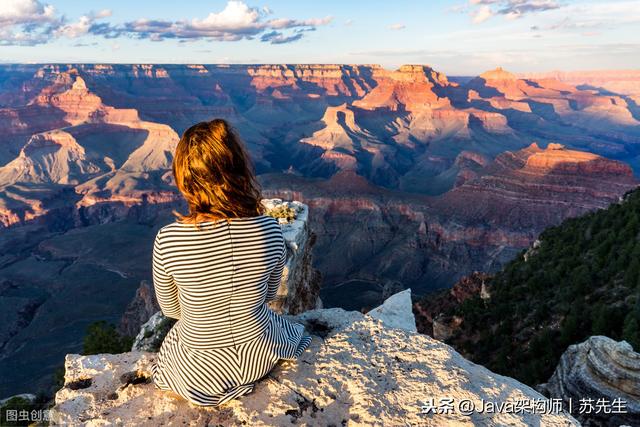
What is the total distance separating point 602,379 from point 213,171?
376 inches

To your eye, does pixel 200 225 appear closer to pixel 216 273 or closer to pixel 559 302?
pixel 216 273

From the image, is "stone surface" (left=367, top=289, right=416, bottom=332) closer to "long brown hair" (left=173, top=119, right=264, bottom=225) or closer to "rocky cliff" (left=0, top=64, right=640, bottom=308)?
"long brown hair" (left=173, top=119, right=264, bottom=225)

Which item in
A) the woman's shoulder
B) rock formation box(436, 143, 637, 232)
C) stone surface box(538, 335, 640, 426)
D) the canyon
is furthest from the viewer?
rock formation box(436, 143, 637, 232)

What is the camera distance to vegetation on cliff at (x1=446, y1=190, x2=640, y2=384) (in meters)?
12.7

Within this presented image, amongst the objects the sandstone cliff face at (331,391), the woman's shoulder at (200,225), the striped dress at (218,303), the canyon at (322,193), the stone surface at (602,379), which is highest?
the woman's shoulder at (200,225)

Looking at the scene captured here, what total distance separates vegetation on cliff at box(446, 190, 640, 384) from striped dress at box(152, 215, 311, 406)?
10562 mm

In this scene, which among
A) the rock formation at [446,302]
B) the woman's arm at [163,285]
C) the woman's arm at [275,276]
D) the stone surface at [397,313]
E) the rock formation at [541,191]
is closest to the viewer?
the woman's arm at [163,285]

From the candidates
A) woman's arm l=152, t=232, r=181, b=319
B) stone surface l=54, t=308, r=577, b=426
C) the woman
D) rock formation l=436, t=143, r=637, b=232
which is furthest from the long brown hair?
rock formation l=436, t=143, r=637, b=232

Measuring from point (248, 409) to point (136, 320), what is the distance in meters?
35.9

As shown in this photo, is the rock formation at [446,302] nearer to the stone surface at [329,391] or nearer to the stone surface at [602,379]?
the stone surface at [602,379]

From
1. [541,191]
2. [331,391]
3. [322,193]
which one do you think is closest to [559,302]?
[331,391]

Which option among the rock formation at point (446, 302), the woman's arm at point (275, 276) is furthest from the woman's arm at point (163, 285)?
the rock formation at point (446, 302)

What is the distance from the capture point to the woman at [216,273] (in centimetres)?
388

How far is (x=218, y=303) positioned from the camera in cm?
424
